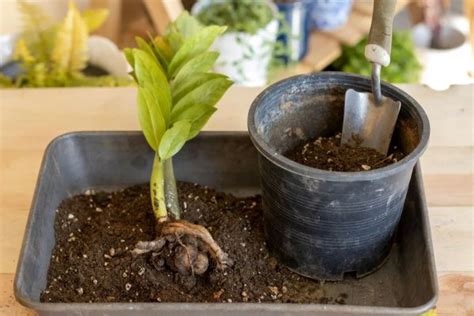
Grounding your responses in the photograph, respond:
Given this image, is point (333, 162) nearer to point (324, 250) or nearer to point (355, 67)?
point (324, 250)

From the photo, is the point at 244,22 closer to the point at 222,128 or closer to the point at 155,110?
the point at 222,128

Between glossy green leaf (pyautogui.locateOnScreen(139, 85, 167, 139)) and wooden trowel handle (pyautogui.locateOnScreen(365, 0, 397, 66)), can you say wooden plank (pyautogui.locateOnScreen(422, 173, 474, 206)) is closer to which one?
wooden trowel handle (pyautogui.locateOnScreen(365, 0, 397, 66))

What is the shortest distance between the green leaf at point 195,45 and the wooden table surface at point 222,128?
0.52ft

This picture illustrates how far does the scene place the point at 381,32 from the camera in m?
0.67

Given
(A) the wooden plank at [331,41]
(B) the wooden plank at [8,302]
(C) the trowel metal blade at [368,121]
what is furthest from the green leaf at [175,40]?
(A) the wooden plank at [331,41]

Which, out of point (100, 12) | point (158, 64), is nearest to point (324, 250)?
point (158, 64)

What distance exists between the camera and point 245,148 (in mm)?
820

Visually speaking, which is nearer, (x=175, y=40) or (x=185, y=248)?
(x=185, y=248)

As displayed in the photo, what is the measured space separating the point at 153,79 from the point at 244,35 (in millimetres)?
629

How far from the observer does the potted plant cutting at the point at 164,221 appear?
2.22 ft

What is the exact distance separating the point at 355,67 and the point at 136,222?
101 cm

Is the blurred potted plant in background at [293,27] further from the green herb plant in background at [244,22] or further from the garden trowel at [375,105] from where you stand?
the garden trowel at [375,105]

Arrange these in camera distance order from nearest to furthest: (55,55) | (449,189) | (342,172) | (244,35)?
1. (342,172)
2. (449,189)
3. (55,55)
4. (244,35)

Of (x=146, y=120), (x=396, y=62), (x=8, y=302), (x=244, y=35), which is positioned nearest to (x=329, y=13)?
(x=396, y=62)
